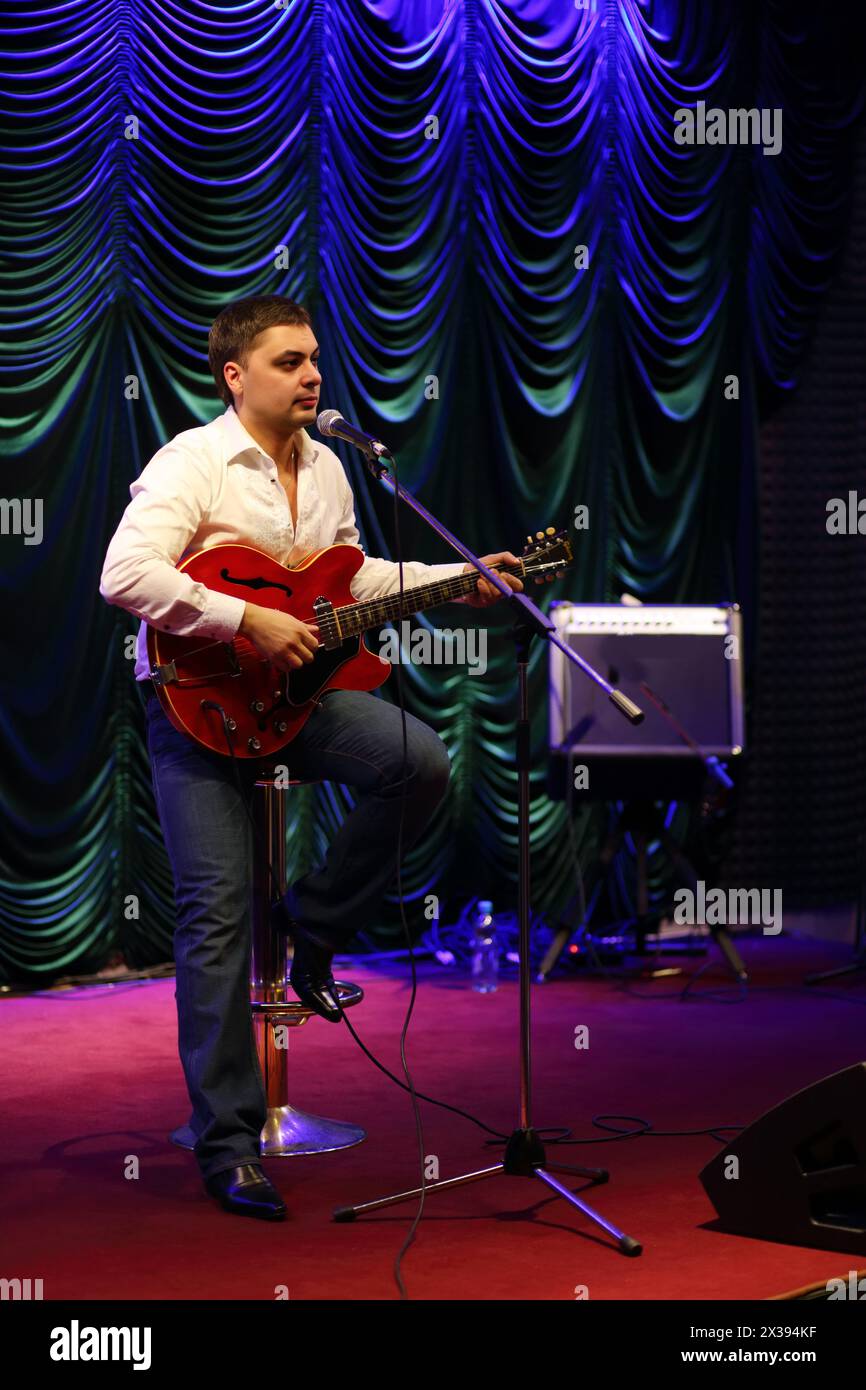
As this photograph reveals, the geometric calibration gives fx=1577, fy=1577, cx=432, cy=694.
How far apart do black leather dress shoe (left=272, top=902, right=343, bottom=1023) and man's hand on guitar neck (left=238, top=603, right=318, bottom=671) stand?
2.08 feet

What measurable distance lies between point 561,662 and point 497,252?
1936 mm

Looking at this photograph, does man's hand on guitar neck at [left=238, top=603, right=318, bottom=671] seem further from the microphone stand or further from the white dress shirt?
the microphone stand

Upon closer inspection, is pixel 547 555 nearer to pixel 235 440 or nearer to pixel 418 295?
pixel 235 440

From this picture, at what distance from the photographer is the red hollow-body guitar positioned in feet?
11.3

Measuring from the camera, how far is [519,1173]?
341cm

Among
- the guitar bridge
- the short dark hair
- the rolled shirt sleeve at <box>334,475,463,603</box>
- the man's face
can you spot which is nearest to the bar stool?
the guitar bridge

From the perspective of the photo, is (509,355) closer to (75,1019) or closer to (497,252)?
(497,252)

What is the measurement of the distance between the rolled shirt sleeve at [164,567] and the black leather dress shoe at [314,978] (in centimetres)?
74

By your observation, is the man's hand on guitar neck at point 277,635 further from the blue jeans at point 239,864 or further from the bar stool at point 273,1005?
the bar stool at point 273,1005

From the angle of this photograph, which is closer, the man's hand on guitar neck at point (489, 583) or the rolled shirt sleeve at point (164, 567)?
the rolled shirt sleeve at point (164, 567)

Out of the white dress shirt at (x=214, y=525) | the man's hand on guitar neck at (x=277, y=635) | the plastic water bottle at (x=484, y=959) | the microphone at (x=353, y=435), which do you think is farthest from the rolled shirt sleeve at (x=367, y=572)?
the plastic water bottle at (x=484, y=959)

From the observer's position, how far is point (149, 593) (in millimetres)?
3322

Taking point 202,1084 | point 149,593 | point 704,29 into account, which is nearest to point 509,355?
point 704,29

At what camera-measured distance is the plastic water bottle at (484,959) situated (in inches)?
→ 236
